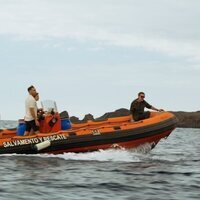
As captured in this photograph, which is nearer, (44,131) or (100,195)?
(100,195)

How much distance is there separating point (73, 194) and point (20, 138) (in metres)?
5.96

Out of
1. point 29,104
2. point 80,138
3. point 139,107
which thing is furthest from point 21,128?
point 139,107

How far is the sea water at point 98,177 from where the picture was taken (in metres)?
8.64

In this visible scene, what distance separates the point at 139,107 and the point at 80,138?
2.31m

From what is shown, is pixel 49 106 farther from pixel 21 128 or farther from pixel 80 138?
pixel 80 138

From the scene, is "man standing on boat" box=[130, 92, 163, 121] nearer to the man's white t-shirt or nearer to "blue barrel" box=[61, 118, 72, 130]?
"blue barrel" box=[61, 118, 72, 130]

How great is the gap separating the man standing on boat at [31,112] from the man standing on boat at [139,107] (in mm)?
3111

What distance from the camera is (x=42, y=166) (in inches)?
467

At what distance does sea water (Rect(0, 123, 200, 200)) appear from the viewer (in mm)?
8641

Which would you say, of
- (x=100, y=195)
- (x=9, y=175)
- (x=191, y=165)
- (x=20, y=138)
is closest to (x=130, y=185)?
(x=100, y=195)

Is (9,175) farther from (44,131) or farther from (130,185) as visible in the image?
(44,131)

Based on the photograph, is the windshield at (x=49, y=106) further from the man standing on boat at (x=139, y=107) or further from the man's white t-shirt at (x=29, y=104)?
the man standing on boat at (x=139, y=107)

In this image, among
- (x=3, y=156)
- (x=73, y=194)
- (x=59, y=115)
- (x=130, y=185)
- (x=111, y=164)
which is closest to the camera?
(x=73, y=194)

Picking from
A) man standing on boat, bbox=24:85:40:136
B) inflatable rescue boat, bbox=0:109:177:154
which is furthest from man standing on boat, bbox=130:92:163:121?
man standing on boat, bbox=24:85:40:136
